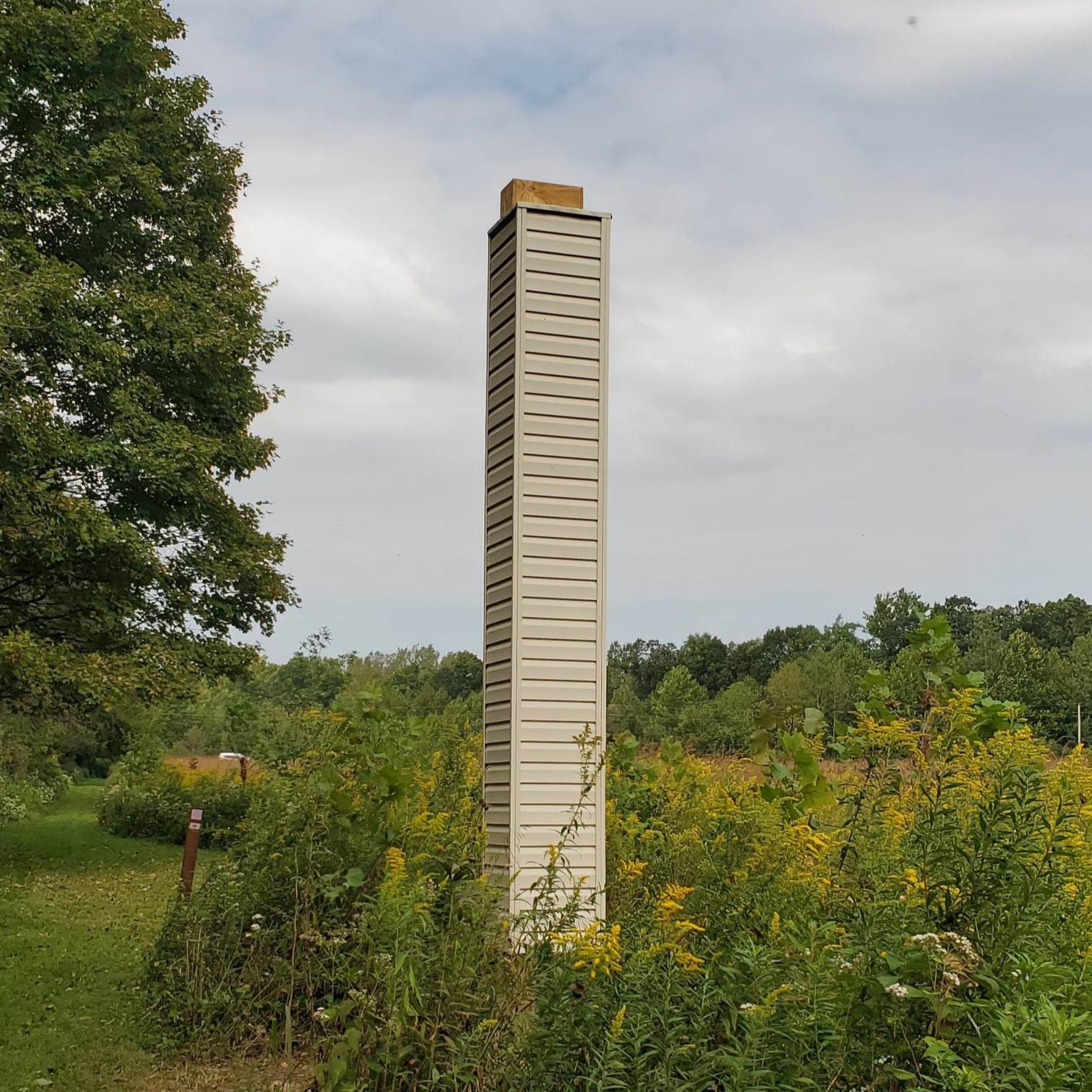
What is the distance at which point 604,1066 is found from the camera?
117 inches

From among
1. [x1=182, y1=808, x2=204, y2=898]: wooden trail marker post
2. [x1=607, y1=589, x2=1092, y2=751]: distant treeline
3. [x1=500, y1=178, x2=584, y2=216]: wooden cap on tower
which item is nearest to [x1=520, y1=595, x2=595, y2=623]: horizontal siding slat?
[x1=500, y1=178, x2=584, y2=216]: wooden cap on tower

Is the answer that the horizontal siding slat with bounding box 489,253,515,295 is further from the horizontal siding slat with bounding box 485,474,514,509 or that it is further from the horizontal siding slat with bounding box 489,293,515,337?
the horizontal siding slat with bounding box 485,474,514,509

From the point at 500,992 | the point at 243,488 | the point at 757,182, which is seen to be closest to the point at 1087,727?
the point at 243,488

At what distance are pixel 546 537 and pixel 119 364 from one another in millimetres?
9555

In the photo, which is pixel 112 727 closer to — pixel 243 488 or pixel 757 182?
pixel 243 488

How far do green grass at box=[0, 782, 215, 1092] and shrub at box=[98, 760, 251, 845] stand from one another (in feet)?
1.11

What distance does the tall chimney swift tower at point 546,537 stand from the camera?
5.11 m

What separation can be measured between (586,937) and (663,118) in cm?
456

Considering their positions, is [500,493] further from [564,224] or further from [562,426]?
[564,224]

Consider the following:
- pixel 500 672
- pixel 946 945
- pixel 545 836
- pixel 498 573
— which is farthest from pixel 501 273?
pixel 946 945

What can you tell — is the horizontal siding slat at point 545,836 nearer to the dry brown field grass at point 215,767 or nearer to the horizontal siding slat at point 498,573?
the horizontal siding slat at point 498,573

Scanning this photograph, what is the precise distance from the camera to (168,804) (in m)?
16.5

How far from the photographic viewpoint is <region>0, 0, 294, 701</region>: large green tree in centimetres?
1276

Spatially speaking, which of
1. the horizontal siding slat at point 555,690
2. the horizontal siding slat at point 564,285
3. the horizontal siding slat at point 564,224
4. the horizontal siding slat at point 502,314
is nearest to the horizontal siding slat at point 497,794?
the horizontal siding slat at point 555,690
